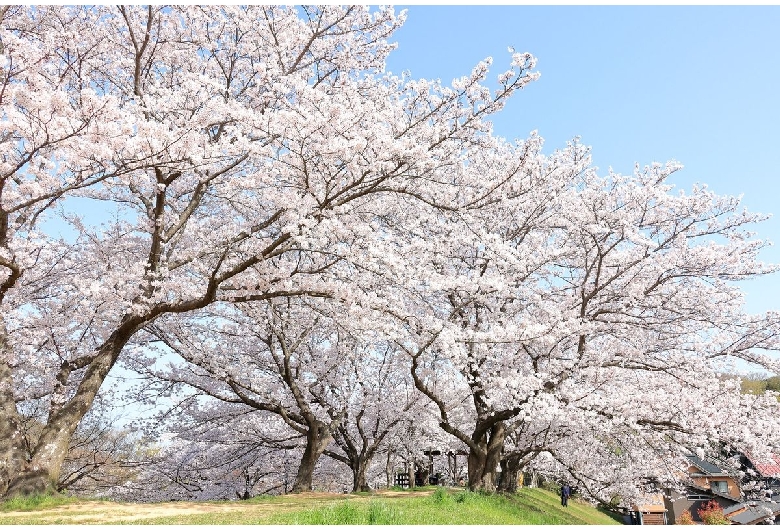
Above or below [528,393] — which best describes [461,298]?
above

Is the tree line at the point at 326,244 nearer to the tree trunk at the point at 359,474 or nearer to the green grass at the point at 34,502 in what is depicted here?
the green grass at the point at 34,502

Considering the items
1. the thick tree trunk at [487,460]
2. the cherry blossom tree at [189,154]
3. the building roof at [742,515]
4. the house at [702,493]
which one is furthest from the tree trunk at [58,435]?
the house at [702,493]

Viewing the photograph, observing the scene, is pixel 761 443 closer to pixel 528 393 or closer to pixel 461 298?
pixel 528 393

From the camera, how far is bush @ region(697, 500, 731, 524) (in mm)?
34250

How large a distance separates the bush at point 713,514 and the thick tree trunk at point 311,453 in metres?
30.2

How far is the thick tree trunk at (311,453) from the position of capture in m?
15.9

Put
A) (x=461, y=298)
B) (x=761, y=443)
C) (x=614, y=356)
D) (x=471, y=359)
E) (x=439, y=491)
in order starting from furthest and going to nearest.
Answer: (x=461, y=298)
(x=614, y=356)
(x=761, y=443)
(x=471, y=359)
(x=439, y=491)

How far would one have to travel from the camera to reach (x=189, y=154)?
815 centimetres

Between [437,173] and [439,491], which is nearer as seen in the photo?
[439,491]

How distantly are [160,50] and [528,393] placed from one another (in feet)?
36.3

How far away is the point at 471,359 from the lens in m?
11.2

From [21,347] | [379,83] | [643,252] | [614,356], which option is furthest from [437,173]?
[21,347]

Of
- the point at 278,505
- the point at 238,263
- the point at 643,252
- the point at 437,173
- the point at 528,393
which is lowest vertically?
the point at 278,505

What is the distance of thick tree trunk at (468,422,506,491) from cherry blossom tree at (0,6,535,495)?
276 inches
